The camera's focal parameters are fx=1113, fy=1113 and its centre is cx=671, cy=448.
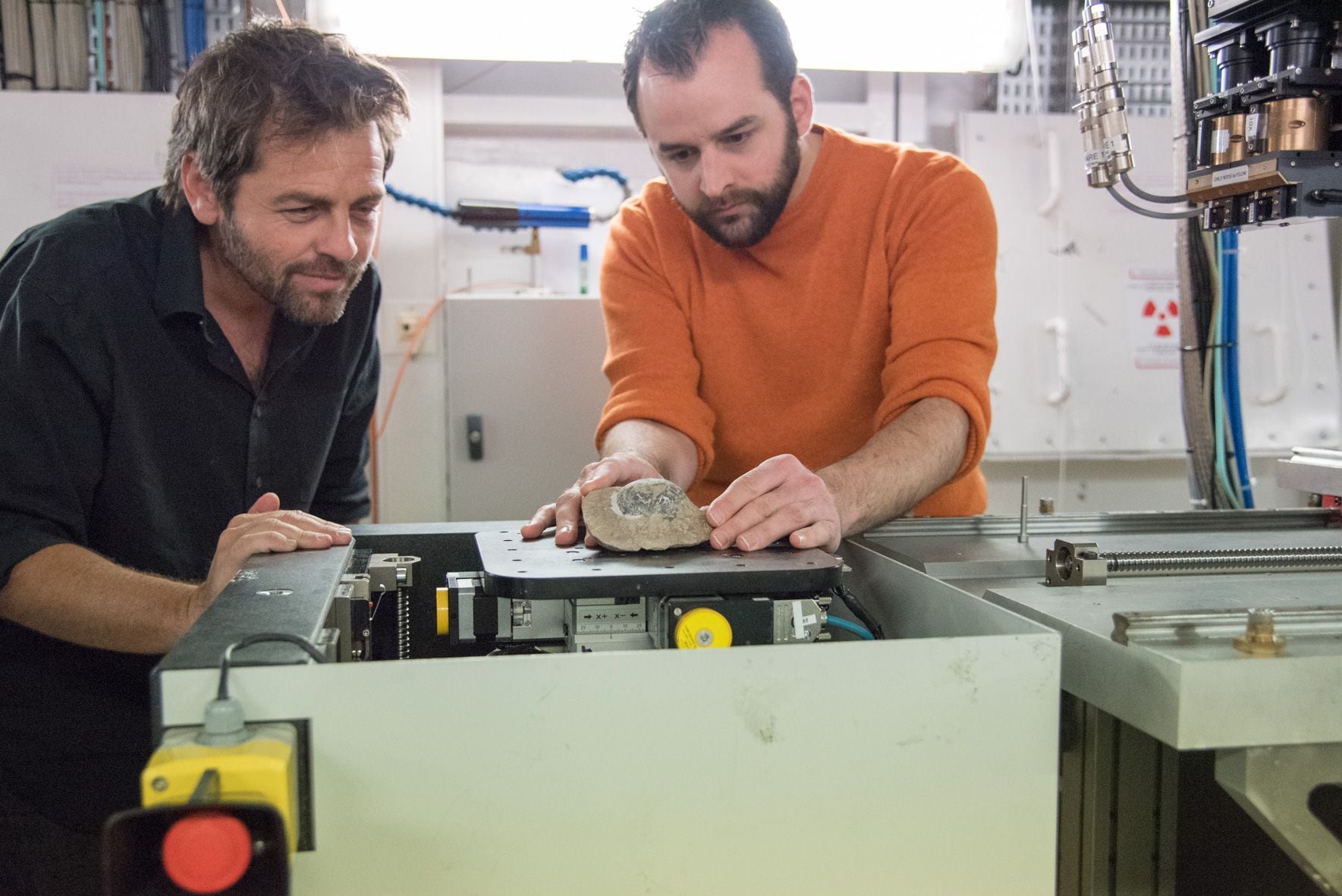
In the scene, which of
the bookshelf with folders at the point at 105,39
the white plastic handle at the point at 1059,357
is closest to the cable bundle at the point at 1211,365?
the white plastic handle at the point at 1059,357

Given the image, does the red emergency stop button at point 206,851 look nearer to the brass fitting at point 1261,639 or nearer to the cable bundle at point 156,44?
the brass fitting at point 1261,639

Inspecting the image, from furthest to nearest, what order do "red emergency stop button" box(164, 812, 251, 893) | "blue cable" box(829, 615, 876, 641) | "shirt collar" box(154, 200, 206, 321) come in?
"shirt collar" box(154, 200, 206, 321), "blue cable" box(829, 615, 876, 641), "red emergency stop button" box(164, 812, 251, 893)

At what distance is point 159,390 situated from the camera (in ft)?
3.94

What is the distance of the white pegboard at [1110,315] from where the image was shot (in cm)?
225

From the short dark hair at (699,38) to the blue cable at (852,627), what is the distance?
0.74 meters

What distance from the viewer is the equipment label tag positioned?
3.31ft

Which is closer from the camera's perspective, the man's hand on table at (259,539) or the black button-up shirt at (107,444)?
the man's hand on table at (259,539)

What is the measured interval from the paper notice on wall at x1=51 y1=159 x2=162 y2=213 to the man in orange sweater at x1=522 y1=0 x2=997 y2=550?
3.15 feet

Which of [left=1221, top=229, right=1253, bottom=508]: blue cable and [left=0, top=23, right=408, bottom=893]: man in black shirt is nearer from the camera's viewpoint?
[left=0, top=23, right=408, bottom=893]: man in black shirt

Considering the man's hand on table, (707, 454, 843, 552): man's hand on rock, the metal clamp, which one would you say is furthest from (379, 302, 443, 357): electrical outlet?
the metal clamp

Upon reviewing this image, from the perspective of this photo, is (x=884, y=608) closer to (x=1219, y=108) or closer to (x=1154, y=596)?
(x=1154, y=596)

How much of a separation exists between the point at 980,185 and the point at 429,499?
1184mm

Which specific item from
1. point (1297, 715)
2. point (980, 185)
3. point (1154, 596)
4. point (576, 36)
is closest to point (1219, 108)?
point (980, 185)

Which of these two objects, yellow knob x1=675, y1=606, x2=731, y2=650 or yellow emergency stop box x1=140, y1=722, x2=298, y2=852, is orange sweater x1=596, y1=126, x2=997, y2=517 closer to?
yellow knob x1=675, y1=606, x2=731, y2=650
